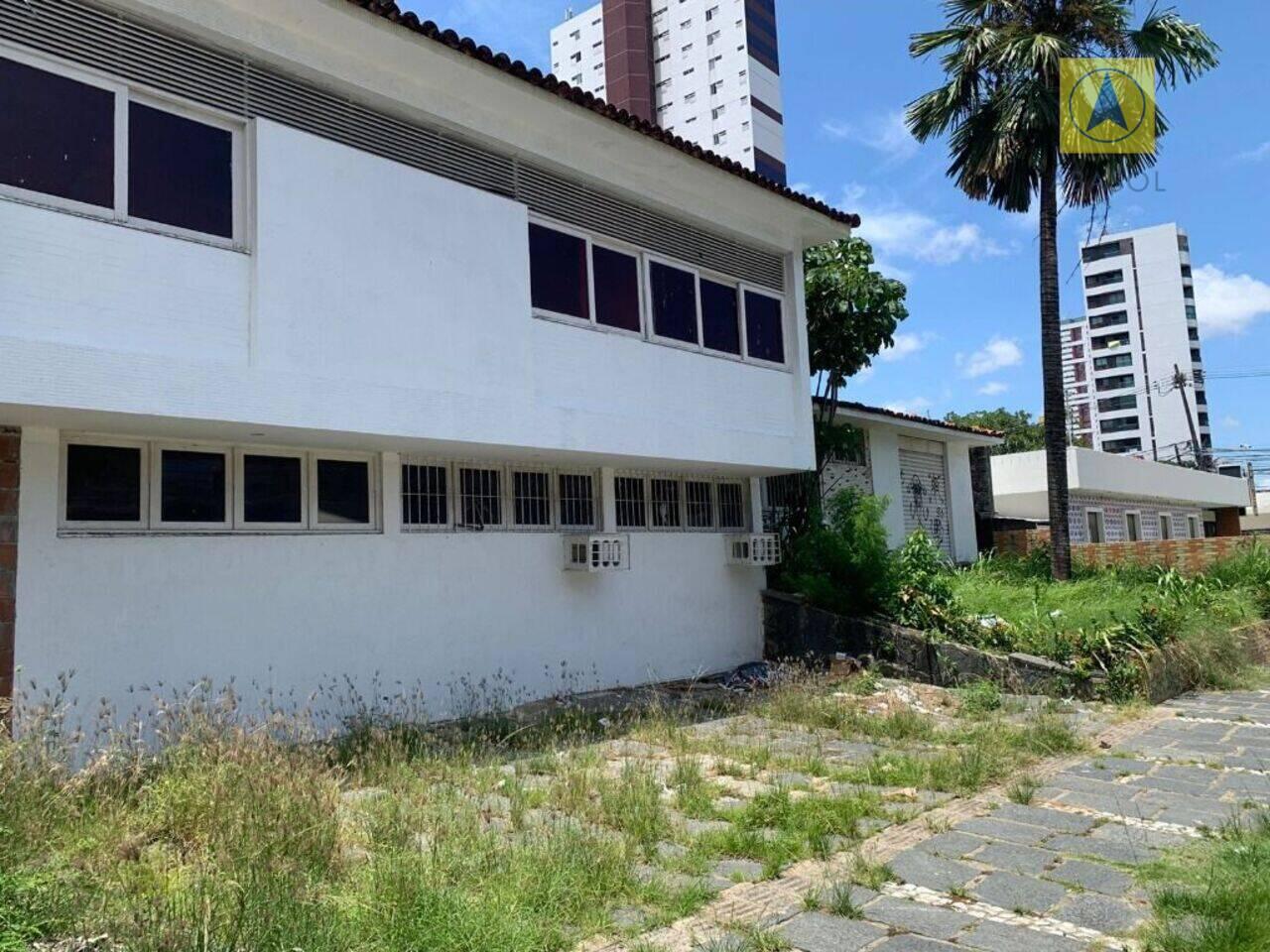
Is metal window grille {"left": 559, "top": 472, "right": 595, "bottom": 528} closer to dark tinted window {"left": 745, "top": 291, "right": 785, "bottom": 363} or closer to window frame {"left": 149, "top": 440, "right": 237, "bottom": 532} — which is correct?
dark tinted window {"left": 745, "top": 291, "right": 785, "bottom": 363}

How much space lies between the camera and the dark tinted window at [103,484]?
262 inches

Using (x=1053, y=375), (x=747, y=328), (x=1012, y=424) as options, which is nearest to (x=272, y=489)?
(x=747, y=328)

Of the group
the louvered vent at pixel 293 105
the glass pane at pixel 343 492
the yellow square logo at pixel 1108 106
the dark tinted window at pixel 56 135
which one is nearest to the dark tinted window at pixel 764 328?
the louvered vent at pixel 293 105

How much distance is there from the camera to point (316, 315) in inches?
277

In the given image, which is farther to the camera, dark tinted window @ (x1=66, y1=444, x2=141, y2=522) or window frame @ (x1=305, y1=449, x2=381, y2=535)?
window frame @ (x1=305, y1=449, x2=381, y2=535)

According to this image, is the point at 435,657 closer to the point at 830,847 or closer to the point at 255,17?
the point at 830,847

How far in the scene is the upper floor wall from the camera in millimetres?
5867

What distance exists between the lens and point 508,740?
7.44 meters

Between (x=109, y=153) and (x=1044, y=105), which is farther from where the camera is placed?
(x=1044, y=105)

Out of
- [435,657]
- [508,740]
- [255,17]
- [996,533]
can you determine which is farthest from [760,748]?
[996,533]

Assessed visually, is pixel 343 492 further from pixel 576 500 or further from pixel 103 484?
pixel 576 500

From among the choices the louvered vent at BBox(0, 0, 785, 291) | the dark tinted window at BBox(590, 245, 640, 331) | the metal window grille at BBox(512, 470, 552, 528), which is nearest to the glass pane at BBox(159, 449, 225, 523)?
the louvered vent at BBox(0, 0, 785, 291)

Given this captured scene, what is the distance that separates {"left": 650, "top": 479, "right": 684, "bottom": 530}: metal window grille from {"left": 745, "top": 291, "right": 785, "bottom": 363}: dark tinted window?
1901 millimetres

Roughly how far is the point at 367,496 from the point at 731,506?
546cm
